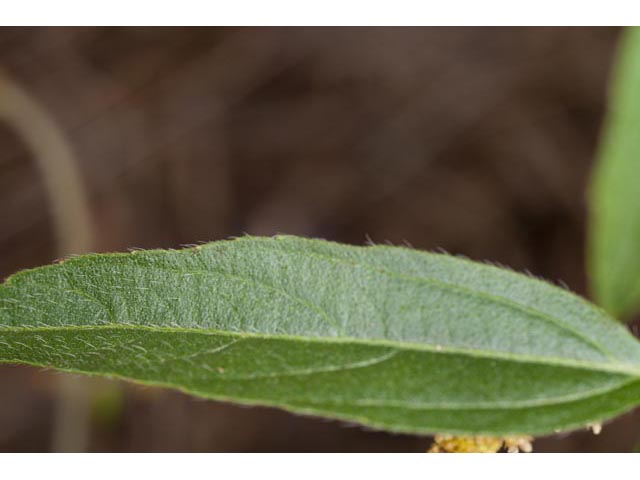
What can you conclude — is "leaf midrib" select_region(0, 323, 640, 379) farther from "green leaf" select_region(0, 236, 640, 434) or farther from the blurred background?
the blurred background

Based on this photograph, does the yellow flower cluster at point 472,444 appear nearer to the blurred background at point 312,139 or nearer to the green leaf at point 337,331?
the green leaf at point 337,331

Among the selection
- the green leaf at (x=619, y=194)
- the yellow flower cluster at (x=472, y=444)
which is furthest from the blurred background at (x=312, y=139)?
the yellow flower cluster at (x=472, y=444)

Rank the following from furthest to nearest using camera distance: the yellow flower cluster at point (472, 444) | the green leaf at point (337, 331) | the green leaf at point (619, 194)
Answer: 1. the green leaf at point (619, 194)
2. the yellow flower cluster at point (472, 444)
3. the green leaf at point (337, 331)

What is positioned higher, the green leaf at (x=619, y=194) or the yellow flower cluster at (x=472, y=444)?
the green leaf at (x=619, y=194)

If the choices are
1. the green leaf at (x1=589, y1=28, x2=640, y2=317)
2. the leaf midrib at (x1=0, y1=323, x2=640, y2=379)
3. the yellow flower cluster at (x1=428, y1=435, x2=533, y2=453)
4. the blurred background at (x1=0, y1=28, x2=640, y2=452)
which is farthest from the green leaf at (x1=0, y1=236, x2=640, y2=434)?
the blurred background at (x1=0, y1=28, x2=640, y2=452)

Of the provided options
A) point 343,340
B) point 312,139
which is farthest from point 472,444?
point 312,139

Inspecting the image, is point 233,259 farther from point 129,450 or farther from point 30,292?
point 129,450

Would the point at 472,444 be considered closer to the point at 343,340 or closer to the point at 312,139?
the point at 343,340

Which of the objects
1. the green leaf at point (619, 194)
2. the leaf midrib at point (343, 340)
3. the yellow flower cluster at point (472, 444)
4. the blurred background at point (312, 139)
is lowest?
the yellow flower cluster at point (472, 444)
